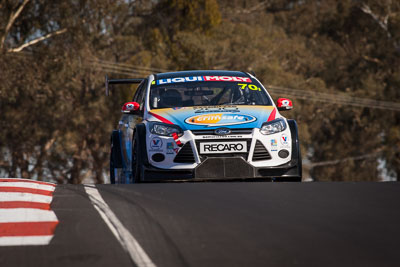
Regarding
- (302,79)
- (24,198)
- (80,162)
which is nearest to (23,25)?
(80,162)

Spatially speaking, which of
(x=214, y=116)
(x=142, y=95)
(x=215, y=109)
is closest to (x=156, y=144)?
(x=214, y=116)

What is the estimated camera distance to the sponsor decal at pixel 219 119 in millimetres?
9438

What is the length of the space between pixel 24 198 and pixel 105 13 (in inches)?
1099

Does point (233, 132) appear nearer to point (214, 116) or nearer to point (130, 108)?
A: point (214, 116)

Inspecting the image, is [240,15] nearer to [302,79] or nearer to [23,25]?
[302,79]

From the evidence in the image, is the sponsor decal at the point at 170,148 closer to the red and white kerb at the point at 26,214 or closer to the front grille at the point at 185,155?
the front grille at the point at 185,155

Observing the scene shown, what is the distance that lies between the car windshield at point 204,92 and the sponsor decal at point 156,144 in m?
0.86

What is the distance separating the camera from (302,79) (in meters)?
45.0

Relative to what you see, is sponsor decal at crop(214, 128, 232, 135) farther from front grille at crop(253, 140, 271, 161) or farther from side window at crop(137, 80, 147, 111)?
side window at crop(137, 80, 147, 111)

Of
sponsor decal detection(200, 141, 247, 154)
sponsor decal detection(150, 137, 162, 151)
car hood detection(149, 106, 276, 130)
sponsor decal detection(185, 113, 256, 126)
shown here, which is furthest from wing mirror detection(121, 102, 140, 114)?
sponsor decal detection(200, 141, 247, 154)

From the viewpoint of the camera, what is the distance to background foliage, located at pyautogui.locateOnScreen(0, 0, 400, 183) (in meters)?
34.6

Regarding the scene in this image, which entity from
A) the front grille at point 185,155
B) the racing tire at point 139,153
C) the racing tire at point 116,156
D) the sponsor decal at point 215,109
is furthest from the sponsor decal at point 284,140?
the racing tire at point 116,156

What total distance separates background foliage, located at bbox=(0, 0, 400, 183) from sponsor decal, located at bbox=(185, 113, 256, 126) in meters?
23.7

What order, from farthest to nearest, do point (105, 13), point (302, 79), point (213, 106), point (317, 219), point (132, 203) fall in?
point (302, 79) < point (105, 13) < point (213, 106) < point (132, 203) < point (317, 219)
